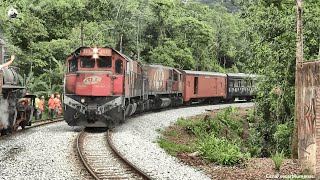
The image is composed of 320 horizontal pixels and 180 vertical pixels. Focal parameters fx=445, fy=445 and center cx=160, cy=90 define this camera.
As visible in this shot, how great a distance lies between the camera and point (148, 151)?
13172 millimetres

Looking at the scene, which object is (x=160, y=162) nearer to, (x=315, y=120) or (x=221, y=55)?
(x=315, y=120)

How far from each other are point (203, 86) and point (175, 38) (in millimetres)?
17307

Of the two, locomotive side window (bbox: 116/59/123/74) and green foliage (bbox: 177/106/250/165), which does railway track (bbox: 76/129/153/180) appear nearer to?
green foliage (bbox: 177/106/250/165)

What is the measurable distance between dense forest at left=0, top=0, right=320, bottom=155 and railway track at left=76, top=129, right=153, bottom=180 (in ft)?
20.4

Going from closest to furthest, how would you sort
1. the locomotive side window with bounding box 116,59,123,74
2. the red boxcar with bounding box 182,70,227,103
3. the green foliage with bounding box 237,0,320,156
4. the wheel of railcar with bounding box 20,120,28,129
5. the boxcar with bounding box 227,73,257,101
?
the green foliage with bounding box 237,0,320,156 → the locomotive side window with bounding box 116,59,123,74 → the wheel of railcar with bounding box 20,120,28,129 → the red boxcar with bounding box 182,70,227,103 → the boxcar with bounding box 227,73,257,101

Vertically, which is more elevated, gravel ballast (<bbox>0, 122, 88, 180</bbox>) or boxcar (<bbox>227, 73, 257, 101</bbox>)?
boxcar (<bbox>227, 73, 257, 101</bbox>)

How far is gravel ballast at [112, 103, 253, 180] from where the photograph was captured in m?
10.1

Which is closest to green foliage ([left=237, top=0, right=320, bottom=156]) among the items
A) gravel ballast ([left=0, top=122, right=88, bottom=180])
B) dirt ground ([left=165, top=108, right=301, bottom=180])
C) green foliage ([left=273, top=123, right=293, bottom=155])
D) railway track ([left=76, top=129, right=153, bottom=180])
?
green foliage ([left=273, top=123, right=293, bottom=155])

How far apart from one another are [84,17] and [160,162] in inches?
1298

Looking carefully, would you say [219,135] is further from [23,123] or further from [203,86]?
[203,86]

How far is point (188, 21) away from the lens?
5175 cm

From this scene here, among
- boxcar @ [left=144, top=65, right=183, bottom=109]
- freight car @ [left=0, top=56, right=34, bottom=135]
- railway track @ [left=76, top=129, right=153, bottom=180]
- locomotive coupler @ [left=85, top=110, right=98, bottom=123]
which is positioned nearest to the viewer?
railway track @ [left=76, top=129, right=153, bottom=180]

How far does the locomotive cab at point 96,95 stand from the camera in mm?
17453

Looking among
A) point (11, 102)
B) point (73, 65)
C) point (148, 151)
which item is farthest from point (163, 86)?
point (148, 151)
